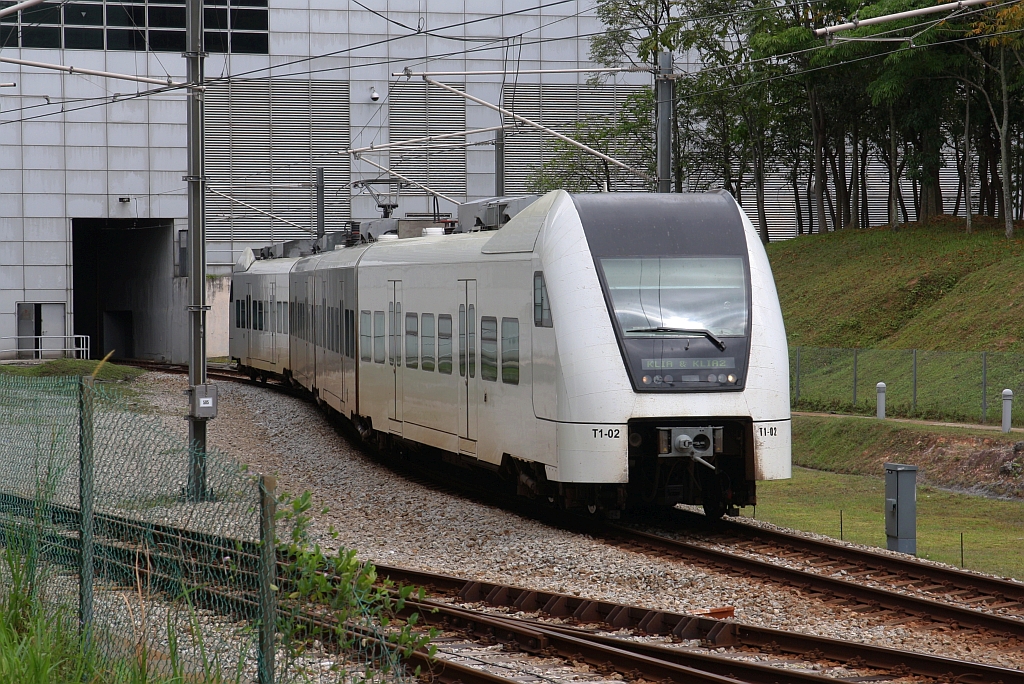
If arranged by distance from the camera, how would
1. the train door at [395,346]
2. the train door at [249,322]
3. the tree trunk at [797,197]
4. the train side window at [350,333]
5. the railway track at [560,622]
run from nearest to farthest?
the railway track at [560,622], the train door at [395,346], the train side window at [350,333], the train door at [249,322], the tree trunk at [797,197]

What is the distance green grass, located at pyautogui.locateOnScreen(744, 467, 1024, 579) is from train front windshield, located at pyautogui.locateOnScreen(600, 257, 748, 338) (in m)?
4.03

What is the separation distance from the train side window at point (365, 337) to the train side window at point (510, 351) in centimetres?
636

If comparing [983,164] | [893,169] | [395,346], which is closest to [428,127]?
[893,169]

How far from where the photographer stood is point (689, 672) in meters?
8.04

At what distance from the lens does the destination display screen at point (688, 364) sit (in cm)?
1283

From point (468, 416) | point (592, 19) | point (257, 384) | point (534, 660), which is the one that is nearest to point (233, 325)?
point (257, 384)

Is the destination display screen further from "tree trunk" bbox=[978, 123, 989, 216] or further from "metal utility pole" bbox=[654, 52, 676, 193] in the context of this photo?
"tree trunk" bbox=[978, 123, 989, 216]

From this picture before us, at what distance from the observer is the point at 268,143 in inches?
2210

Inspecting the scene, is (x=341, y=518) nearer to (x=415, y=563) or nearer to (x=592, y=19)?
(x=415, y=563)

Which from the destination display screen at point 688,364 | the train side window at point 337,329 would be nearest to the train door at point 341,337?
the train side window at point 337,329

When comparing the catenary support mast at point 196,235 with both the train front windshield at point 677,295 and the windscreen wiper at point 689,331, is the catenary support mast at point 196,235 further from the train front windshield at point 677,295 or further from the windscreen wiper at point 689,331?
the windscreen wiper at point 689,331

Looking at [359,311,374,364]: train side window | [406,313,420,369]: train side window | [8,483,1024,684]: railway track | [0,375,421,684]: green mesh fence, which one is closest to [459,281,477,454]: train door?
[406,313,420,369]: train side window

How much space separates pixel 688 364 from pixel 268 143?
45745mm

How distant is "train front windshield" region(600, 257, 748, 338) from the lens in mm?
13023
